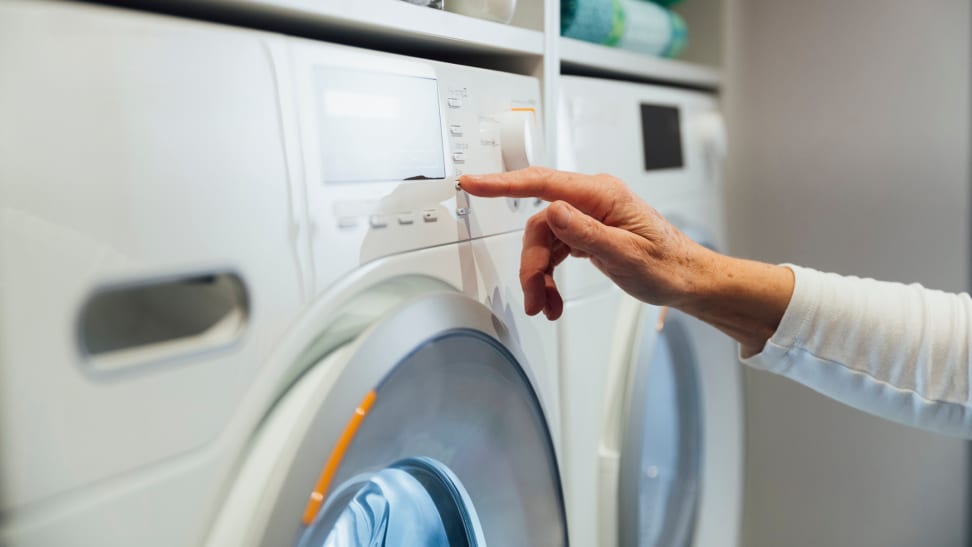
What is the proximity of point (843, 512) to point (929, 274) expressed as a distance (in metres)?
0.54

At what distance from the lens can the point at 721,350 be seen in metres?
1.28

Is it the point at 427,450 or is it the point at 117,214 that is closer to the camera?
the point at 117,214

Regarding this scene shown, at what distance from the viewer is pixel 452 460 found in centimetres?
64

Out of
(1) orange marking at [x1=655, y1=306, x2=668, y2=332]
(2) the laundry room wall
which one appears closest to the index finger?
(1) orange marking at [x1=655, y1=306, x2=668, y2=332]

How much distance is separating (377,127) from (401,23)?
98mm

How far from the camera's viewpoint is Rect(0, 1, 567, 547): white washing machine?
0.34 metres

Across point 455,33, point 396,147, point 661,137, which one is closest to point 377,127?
point 396,147

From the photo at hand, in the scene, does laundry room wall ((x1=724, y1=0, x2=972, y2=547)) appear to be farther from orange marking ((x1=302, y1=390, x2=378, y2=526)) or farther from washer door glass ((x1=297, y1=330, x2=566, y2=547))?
orange marking ((x1=302, y1=390, x2=378, y2=526))

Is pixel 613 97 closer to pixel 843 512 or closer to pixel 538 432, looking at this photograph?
pixel 538 432

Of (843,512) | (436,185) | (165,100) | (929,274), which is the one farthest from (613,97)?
(843,512)

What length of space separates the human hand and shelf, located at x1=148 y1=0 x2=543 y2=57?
5.4 inches

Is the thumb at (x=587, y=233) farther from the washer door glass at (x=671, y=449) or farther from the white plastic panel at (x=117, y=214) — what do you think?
the washer door glass at (x=671, y=449)

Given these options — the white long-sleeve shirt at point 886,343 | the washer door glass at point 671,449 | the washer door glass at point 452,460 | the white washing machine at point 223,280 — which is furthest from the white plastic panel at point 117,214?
the washer door glass at point 671,449

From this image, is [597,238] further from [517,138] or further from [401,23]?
[401,23]
